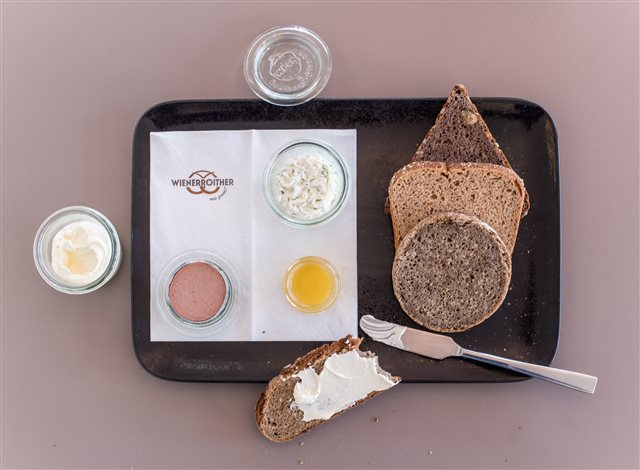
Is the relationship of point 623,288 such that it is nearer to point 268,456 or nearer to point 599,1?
point 599,1

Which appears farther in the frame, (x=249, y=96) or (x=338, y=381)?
(x=249, y=96)

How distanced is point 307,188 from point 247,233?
252 mm

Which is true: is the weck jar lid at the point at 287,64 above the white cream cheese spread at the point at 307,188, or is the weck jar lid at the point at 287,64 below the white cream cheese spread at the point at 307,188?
above

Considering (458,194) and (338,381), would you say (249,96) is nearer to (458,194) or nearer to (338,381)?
(458,194)

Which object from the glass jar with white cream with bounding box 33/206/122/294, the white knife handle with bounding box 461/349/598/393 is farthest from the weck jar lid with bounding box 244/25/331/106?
the white knife handle with bounding box 461/349/598/393

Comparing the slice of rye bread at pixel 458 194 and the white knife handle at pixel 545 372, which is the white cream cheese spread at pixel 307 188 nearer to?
the slice of rye bread at pixel 458 194

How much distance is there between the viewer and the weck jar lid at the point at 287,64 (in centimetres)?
166

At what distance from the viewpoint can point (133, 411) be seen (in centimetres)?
166

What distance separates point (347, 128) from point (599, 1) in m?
0.92

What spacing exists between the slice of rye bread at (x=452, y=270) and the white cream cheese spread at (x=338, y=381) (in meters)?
0.20

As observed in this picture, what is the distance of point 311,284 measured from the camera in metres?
1.55

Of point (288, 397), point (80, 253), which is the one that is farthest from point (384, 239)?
point (80, 253)

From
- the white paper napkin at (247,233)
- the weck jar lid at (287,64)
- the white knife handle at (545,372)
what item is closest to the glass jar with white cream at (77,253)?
the white paper napkin at (247,233)

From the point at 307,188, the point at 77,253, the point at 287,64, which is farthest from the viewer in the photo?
the point at 287,64
